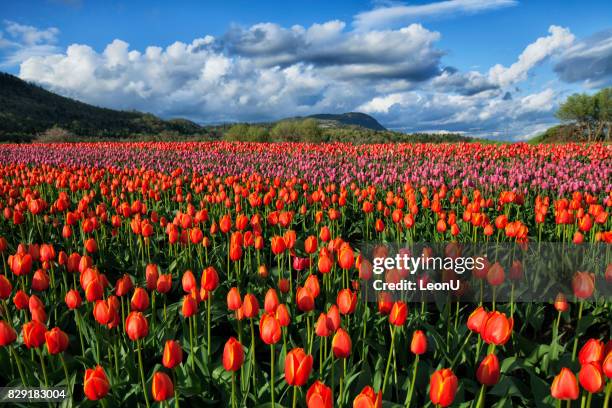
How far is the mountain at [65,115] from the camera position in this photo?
226 ft

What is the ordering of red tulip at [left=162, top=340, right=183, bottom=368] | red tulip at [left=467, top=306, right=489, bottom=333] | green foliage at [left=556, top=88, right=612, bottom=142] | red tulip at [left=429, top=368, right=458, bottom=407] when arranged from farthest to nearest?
green foliage at [left=556, top=88, right=612, bottom=142] → red tulip at [left=467, top=306, right=489, bottom=333] → red tulip at [left=162, top=340, right=183, bottom=368] → red tulip at [left=429, top=368, right=458, bottom=407]

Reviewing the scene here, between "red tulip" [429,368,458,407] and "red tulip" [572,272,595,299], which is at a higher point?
"red tulip" [572,272,595,299]

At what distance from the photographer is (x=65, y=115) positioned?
84250 mm

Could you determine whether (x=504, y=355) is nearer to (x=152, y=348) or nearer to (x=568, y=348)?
(x=568, y=348)

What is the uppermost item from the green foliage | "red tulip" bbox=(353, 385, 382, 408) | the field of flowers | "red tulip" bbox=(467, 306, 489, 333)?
the green foliage

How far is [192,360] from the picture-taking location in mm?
2900

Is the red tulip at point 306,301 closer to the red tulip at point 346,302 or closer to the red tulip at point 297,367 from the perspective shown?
the red tulip at point 346,302

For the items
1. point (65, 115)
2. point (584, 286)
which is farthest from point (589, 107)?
point (65, 115)

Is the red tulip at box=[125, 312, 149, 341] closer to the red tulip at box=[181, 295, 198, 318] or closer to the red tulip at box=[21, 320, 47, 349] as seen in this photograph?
the red tulip at box=[181, 295, 198, 318]

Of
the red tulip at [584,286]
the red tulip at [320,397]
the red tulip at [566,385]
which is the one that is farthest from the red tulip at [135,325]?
the red tulip at [584,286]

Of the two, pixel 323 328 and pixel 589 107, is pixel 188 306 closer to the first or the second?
pixel 323 328

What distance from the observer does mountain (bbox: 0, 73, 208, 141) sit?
68.8m

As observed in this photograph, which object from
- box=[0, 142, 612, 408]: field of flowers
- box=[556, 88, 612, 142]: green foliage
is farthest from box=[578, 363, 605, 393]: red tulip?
box=[556, 88, 612, 142]: green foliage

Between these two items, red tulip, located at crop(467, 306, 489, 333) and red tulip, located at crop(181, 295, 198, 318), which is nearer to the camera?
red tulip, located at crop(467, 306, 489, 333)
